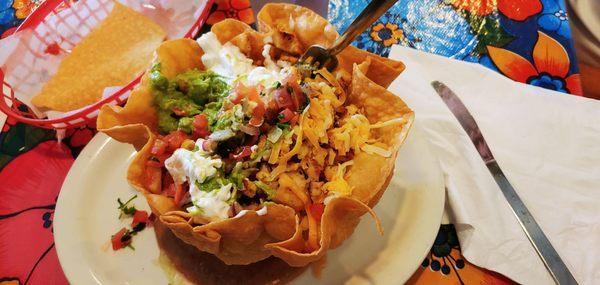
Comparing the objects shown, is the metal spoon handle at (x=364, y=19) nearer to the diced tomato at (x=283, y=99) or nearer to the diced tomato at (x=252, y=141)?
the diced tomato at (x=283, y=99)

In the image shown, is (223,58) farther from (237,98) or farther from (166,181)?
(166,181)

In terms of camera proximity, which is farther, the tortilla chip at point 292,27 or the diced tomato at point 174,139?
the tortilla chip at point 292,27

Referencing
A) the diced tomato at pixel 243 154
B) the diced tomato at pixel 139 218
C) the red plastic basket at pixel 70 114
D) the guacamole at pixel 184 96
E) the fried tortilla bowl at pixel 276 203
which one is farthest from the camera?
the red plastic basket at pixel 70 114

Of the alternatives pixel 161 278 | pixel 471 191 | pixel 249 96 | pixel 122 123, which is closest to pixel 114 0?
pixel 122 123

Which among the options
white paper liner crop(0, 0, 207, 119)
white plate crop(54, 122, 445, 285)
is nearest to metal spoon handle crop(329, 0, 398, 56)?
white plate crop(54, 122, 445, 285)

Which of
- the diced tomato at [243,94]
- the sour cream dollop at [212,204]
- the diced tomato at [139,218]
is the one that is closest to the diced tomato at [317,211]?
the sour cream dollop at [212,204]

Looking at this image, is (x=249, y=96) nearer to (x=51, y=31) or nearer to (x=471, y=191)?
(x=471, y=191)
